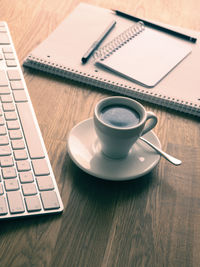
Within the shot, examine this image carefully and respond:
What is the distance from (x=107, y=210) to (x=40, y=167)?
14 centimetres

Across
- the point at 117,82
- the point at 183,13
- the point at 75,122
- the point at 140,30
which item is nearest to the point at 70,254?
the point at 75,122

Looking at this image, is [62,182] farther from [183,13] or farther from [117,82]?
[183,13]

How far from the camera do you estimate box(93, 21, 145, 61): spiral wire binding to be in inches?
36.5

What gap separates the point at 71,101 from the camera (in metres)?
0.83

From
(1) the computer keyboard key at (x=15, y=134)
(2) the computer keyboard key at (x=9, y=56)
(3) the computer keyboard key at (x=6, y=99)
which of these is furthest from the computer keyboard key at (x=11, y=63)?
(1) the computer keyboard key at (x=15, y=134)

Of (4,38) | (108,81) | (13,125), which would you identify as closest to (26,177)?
(13,125)

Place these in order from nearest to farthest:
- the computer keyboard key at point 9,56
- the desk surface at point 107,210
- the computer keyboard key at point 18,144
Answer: the desk surface at point 107,210 < the computer keyboard key at point 18,144 < the computer keyboard key at point 9,56

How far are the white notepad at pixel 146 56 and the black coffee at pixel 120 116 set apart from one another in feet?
0.73

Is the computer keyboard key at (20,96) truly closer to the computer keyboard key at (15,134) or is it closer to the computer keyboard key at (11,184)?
the computer keyboard key at (15,134)

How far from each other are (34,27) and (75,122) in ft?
1.39

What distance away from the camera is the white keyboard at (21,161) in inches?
22.5

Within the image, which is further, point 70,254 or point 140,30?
point 140,30

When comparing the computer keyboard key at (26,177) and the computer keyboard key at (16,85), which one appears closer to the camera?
the computer keyboard key at (26,177)

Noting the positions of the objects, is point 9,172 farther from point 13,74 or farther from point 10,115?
point 13,74
